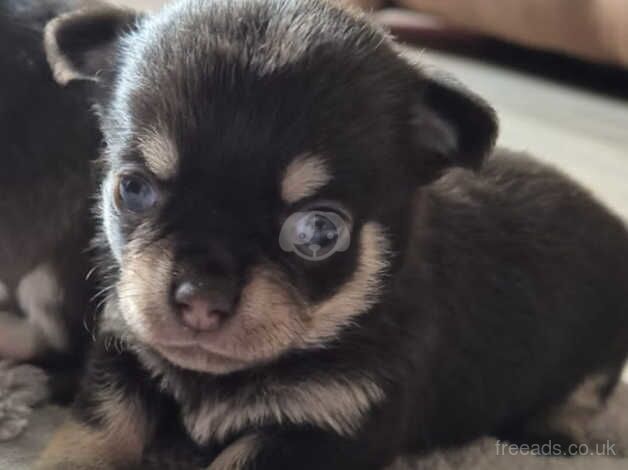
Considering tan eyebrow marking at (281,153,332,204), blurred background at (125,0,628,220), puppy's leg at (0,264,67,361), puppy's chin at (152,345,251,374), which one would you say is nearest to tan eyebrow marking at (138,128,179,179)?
tan eyebrow marking at (281,153,332,204)

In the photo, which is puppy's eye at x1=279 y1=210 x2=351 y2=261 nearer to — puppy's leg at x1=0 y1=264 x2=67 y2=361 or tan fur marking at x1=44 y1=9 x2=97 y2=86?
tan fur marking at x1=44 y1=9 x2=97 y2=86

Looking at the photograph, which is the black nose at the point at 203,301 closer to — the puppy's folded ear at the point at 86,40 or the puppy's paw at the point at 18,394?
the puppy's folded ear at the point at 86,40

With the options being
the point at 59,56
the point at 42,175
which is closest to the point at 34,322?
the point at 42,175

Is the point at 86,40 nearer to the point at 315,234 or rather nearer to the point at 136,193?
the point at 136,193

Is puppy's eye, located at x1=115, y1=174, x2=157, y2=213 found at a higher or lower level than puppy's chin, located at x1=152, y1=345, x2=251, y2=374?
higher

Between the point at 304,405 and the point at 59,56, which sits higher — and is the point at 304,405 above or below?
below

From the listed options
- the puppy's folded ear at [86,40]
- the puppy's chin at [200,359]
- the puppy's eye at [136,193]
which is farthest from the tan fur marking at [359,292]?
the puppy's folded ear at [86,40]
